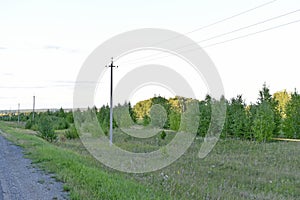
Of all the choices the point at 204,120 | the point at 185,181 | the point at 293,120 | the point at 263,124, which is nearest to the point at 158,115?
the point at 204,120

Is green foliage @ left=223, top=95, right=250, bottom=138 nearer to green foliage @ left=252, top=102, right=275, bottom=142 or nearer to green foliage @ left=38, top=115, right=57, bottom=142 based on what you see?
green foliage @ left=252, top=102, right=275, bottom=142

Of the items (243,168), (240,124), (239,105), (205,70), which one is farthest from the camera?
(239,105)

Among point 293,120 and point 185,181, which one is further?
point 293,120

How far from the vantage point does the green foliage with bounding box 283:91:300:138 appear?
118ft

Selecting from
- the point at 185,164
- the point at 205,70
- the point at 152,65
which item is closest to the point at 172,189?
the point at 205,70

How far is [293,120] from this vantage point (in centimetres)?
3616

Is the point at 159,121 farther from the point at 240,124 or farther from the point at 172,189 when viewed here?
the point at 172,189

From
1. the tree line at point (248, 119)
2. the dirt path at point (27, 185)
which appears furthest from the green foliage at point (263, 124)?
the dirt path at point (27, 185)

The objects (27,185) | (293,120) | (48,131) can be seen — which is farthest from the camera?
(293,120)

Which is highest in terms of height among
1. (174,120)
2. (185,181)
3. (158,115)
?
(158,115)

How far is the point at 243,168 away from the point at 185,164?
2544 millimetres

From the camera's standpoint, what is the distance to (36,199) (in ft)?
25.0

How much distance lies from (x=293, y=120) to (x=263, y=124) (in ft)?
18.8

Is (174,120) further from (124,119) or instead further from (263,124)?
(263,124)
